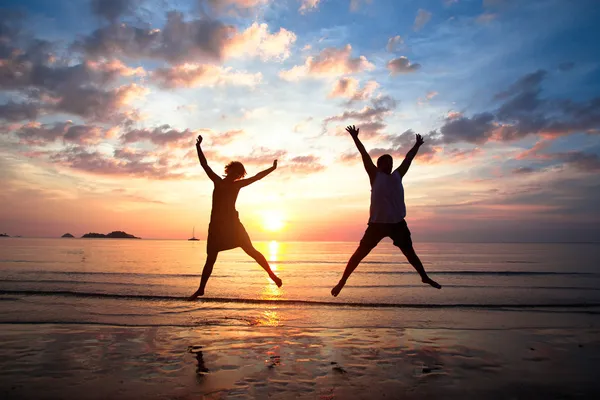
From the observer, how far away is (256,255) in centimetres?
820

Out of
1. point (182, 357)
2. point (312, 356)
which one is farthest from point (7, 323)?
point (312, 356)

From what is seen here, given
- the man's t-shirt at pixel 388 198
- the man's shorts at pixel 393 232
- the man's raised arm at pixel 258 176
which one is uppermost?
the man's raised arm at pixel 258 176

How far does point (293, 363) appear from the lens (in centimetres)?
493

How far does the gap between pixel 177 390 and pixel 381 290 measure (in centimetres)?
1145

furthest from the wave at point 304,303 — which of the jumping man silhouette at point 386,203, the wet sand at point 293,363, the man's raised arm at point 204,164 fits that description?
the man's raised arm at point 204,164

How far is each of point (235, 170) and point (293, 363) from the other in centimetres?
427

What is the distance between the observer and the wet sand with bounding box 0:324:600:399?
4.01 metres

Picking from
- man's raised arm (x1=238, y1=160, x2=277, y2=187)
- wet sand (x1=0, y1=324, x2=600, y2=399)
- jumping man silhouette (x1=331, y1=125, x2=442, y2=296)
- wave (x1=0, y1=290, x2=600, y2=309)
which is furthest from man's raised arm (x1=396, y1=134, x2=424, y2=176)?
wave (x1=0, y1=290, x2=600, y2=309)

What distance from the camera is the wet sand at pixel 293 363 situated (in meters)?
4.01

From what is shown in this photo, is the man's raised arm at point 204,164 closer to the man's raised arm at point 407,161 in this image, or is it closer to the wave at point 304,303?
the man's raised arm at point 407,161

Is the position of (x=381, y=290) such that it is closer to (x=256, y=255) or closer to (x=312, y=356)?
(x=256, y=255)

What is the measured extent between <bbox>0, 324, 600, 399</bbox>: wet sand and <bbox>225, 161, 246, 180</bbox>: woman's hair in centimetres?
298

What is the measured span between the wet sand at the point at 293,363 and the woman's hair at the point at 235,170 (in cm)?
298

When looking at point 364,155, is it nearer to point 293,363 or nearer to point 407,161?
point 407,161
